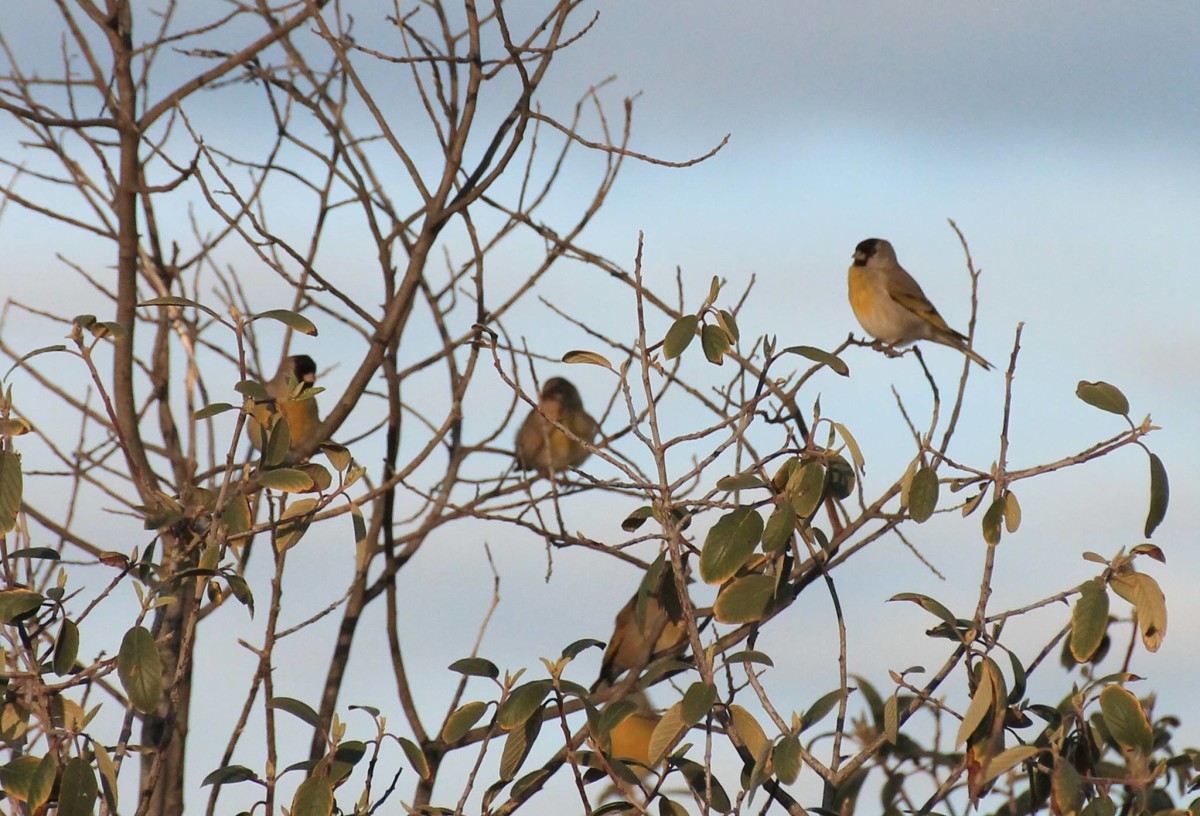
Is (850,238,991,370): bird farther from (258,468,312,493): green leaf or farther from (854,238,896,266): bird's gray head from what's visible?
(258,468,312,493): green leaf

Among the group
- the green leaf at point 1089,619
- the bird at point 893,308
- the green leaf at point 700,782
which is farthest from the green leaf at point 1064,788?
the bird at point 893,308

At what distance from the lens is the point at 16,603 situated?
8.57 ft

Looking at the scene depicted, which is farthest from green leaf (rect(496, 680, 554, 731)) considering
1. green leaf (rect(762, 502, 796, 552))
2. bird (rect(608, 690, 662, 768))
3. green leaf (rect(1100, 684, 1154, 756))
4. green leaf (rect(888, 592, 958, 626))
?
bird (rect(608, 690, 662, 768))

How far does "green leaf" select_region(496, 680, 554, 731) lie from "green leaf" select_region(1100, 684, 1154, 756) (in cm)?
111

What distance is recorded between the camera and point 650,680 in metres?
2.93

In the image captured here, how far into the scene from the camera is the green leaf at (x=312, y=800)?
8.63 ft

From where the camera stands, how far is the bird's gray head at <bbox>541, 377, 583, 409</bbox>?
8.98 meters

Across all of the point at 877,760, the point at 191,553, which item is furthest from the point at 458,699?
the point at 877,760

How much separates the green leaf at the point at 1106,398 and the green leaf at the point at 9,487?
2.15 m

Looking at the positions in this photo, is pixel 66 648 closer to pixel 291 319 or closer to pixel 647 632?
pixel 291 319

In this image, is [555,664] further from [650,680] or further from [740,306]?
[740,306]

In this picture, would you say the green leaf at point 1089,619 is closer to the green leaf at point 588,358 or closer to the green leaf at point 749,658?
the green leaf at point 749,658

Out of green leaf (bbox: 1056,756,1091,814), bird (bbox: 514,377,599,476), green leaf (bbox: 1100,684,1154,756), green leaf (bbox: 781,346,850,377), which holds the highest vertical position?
bird (bbox: 514,377,599,476)

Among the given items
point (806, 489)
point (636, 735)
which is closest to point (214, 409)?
point (806, 489)
